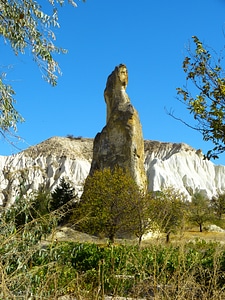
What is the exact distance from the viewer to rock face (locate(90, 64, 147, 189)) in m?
28.0

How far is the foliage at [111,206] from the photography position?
2139cm

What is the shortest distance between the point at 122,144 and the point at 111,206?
710 cm

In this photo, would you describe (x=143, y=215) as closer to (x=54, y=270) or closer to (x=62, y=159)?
(x=54, y=270)

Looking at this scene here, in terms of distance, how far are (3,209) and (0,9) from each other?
4.92 m

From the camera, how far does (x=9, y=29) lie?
856cm

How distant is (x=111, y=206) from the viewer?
2183 cm

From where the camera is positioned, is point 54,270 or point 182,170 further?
point 182,170

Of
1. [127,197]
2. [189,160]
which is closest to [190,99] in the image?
[127,197]

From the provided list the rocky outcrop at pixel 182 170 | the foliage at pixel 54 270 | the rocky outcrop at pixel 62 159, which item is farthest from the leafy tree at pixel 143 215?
the rocky outcrop at pixel 182 170

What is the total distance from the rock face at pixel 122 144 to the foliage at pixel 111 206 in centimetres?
439

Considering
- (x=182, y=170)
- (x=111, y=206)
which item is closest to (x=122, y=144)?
(x=111, y=206)

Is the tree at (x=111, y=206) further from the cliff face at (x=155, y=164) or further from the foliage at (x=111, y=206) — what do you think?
the cliff face at (x=155, y=164)

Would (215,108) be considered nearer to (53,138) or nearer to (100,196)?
(100,196)

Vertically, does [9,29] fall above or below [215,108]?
above
